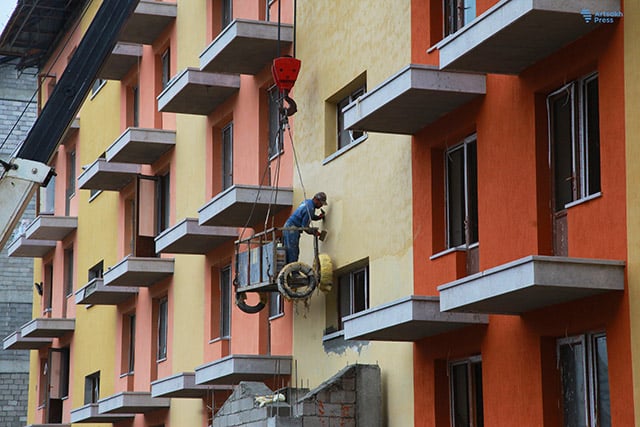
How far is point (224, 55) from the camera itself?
27.3 meters

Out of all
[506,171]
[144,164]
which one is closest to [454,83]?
[506,171]

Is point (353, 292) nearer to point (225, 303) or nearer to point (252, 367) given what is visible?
point (252, 367)

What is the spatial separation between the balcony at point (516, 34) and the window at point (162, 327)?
637 inches

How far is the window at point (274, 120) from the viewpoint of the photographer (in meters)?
27.2

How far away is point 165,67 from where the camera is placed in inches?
1382

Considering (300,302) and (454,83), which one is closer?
(454,83)

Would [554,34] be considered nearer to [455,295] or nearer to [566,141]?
[566,141]

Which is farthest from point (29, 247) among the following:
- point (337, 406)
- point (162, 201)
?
point (337, 406)

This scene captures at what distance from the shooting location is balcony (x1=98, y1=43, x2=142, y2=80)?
118ft

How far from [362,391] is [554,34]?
6.87 m

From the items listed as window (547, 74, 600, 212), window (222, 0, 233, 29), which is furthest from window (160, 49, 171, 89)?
window (547, 74, 600, 212)

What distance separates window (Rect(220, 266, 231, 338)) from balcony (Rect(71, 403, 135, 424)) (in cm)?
669

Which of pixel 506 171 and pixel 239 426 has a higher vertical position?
pixel 506 171

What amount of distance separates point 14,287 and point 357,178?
3191 centimetres
